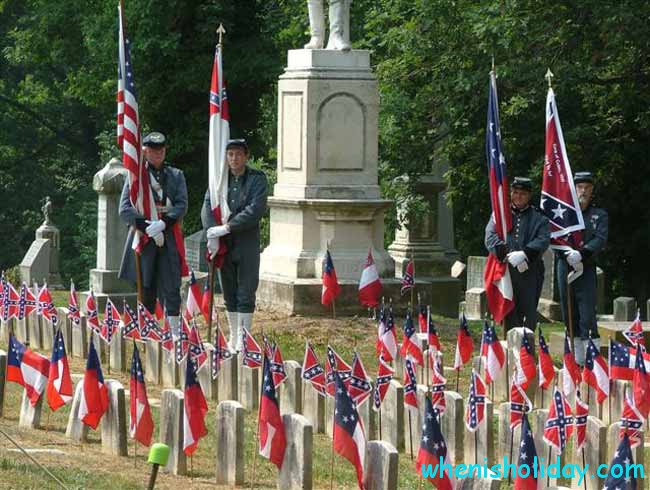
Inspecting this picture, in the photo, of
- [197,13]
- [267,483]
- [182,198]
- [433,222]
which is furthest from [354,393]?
[197,13]

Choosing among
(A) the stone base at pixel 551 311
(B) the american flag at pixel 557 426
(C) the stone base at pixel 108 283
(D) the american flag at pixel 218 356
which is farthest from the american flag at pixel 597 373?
(A) the stone base at pixel 551 311

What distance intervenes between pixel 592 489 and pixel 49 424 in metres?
3.76

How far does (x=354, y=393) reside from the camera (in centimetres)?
1035

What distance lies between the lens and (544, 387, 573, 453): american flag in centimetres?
928

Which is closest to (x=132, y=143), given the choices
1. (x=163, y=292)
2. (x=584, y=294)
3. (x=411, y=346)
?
(x=163, y=292)

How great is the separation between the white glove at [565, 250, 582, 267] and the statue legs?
4.15m

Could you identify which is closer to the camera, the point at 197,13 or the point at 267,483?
the point at 267,483

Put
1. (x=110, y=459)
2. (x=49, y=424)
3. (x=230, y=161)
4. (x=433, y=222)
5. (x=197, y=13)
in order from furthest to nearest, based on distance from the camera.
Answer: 1. (x=197, y=13)
2. (x=433, y=222)
3. (x=230, y=161)
4. (x=49, y=424)
5. (x=110, y=459)

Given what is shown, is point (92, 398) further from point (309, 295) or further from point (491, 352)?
point (309, 295)

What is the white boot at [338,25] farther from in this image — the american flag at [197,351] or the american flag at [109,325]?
the american flag at [197,351]

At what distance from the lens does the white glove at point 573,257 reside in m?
13.8

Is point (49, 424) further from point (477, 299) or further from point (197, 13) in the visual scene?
point (197, 13)

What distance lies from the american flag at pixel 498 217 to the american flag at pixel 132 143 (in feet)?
9.40

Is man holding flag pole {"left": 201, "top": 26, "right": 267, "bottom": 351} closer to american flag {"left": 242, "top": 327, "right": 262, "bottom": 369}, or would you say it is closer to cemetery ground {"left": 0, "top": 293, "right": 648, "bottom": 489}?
cemetery ground {"left": 0, "top": 293, "right": 648, "bottom": 489}
